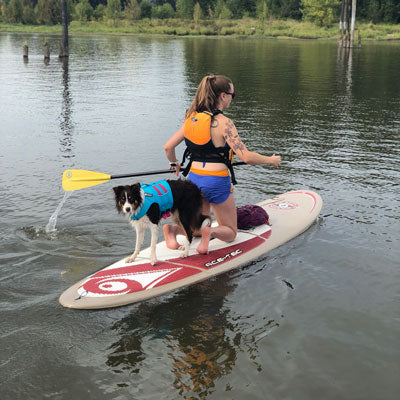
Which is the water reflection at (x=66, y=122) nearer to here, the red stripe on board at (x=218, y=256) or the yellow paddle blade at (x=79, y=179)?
the yellow paddle blade at (x=79, y=179)

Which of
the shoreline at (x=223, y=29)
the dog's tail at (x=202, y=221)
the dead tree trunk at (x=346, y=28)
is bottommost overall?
the dog's tail at (x=202, y=221)

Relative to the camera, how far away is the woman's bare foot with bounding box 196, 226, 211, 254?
6246 mm

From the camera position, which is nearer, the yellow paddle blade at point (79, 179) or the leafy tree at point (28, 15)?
the yellow paddle blade at point (79, 179)

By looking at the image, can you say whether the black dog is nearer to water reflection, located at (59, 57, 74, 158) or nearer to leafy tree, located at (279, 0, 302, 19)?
water reflection, located at (59, 57, 74, 158)

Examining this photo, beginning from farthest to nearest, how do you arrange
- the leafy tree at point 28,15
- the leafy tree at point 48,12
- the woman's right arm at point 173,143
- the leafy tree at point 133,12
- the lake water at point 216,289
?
the leafy tree at point 133,12 → the leafy tree at point 28,15 → the leafy tree at point 48,12 → the woman's right arm at point 173,143 → the lake water at point 216,289

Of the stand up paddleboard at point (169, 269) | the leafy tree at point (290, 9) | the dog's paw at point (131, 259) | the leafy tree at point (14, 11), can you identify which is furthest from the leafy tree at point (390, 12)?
the dog's paw at point (131, 259)

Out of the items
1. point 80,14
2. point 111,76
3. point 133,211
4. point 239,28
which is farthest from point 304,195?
point 80,14

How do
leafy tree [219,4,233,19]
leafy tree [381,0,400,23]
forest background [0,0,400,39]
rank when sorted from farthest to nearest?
leafy tree [219,4,233,19]
leafy tree [381,0,400,23]
forest background [0,0,400,39]

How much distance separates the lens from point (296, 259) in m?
6.80

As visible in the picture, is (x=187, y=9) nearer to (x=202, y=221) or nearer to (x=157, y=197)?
(x=202, y=221)

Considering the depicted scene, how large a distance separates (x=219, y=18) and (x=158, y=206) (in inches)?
3653

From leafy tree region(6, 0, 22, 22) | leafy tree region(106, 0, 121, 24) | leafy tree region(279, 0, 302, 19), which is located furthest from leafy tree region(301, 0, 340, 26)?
leafy tree region(6, 0, 22, 22)

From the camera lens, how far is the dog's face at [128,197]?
524cm

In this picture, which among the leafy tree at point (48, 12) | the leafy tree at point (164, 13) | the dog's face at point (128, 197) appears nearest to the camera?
the dog's face at point (128, 197)
